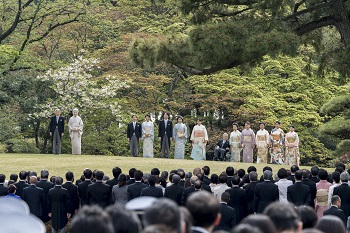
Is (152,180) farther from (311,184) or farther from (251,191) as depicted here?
(311,184)

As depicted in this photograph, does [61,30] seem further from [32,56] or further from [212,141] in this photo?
[212,141]

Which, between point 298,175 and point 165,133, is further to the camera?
point 165,133

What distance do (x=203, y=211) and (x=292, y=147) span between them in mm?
18865

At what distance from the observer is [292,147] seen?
944 inches

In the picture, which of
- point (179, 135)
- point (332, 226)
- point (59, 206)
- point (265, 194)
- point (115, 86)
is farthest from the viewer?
point (115, 86)

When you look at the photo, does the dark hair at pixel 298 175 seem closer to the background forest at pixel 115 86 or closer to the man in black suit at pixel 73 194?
the man in black suit at pixel 73 194

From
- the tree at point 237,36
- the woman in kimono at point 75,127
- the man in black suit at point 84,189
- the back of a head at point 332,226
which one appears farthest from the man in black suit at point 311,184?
the woman in kimono at point 75,127

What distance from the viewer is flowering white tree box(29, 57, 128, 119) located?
3055cm

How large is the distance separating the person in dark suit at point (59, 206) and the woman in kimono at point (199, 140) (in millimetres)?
10577

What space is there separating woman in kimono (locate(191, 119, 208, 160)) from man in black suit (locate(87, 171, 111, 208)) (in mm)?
11061

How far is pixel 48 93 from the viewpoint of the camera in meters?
31.9

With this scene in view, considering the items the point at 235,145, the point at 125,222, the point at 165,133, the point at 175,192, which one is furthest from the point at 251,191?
the point at 165,133

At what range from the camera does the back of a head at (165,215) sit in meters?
4.88

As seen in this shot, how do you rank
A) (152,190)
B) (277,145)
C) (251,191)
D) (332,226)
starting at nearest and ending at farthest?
1. (332,226)
2. (152,190)
3. (251,191)
4. (277,145)
